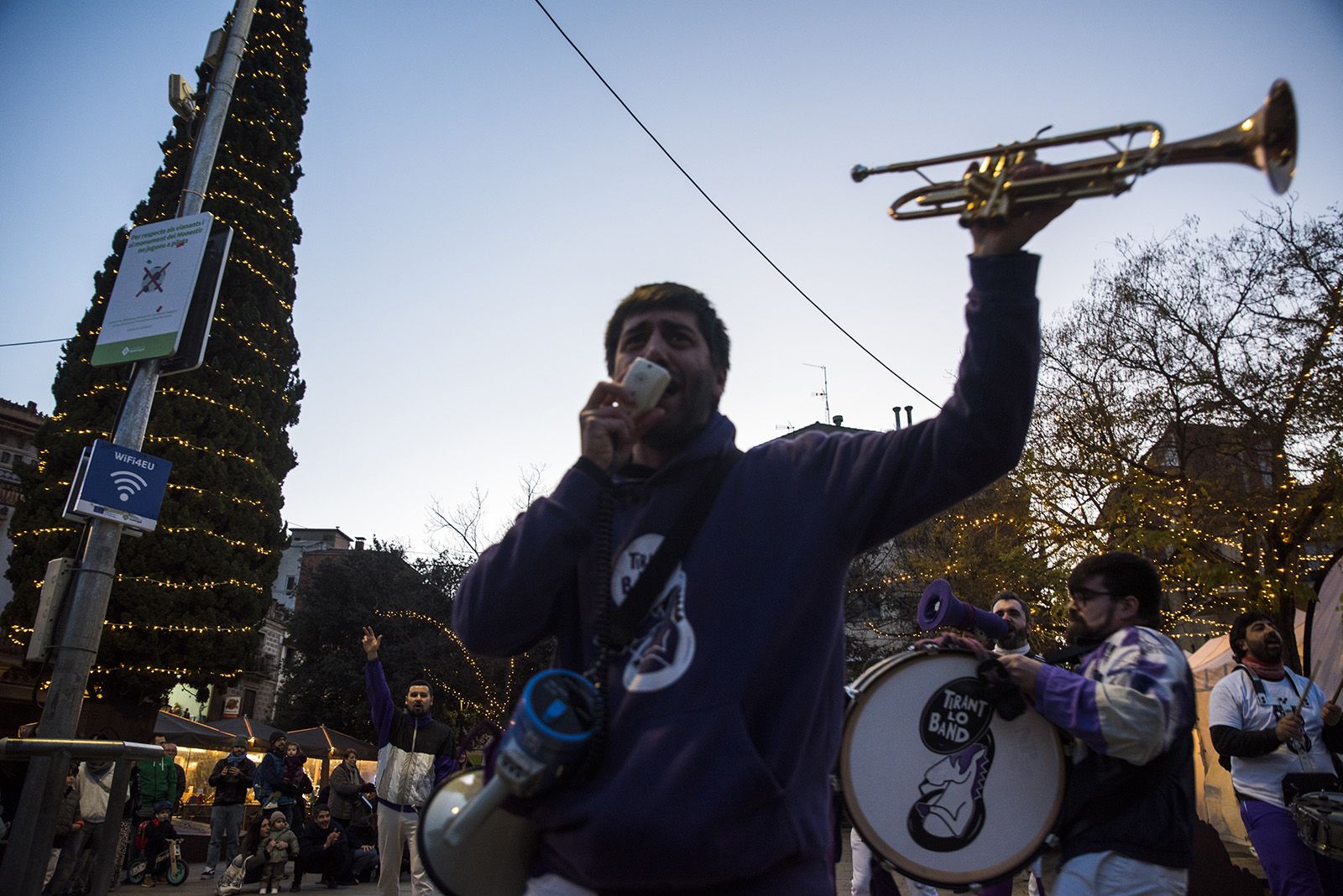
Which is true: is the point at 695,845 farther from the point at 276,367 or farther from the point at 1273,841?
the point at 276,367

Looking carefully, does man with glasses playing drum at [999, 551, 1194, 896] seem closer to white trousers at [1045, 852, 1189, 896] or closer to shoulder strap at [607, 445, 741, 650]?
white trousers at [1045, 852, 1189, 896]

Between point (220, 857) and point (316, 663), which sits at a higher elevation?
point (316, 663)

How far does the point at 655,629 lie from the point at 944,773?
1723mm

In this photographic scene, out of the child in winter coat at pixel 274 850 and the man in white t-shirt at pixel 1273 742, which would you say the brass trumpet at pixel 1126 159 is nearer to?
the man in white t-shirt at pixel 1273 742

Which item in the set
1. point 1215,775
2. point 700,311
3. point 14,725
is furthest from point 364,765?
point 700,311

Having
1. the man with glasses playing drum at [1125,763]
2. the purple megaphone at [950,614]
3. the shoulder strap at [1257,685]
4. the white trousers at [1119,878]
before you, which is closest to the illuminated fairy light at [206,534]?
the purple megaphone at [950,614]

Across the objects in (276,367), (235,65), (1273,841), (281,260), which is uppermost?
(281,260)

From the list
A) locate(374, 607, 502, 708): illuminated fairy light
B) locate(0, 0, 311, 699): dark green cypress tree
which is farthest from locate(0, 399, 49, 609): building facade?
locate(0, 0, 311, 699): dark green cypress tree

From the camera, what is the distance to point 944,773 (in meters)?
3.07

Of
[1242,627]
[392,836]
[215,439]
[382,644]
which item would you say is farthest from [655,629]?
[382,644]

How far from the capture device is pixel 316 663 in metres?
35.6

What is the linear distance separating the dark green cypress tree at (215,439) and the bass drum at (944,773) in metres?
17.3

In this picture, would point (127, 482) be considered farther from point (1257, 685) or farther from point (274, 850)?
point (1257, 685)

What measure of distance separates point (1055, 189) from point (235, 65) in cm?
998
